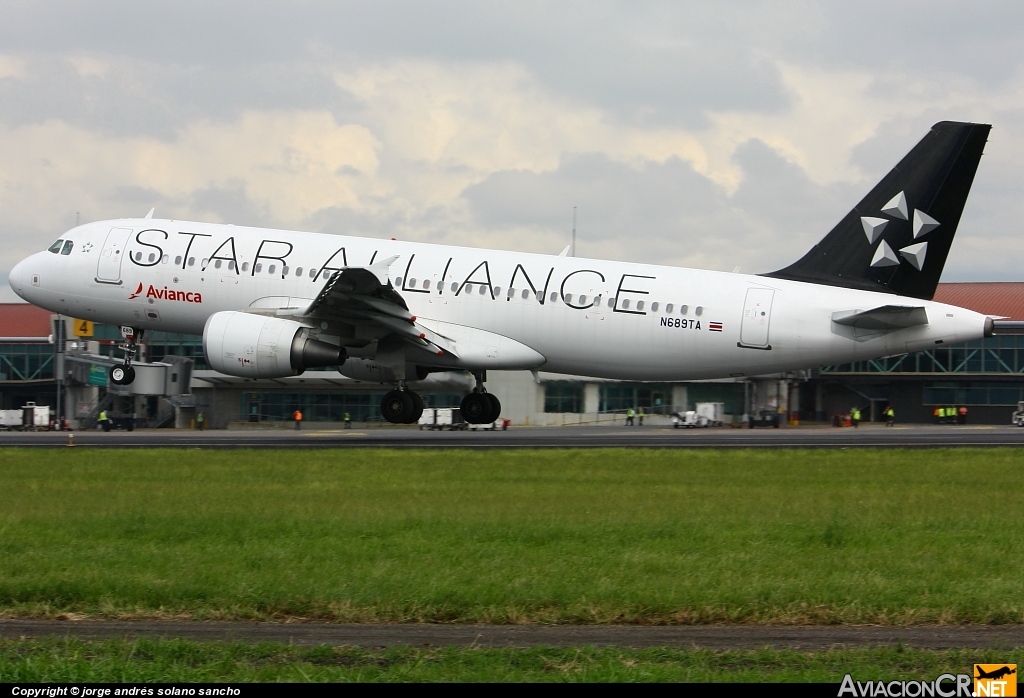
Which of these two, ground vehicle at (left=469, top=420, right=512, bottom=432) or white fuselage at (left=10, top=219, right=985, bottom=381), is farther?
ground vehicle at (left=469, top=420, right=512, bottom=432)

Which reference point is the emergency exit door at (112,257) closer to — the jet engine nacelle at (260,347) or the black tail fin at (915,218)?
the jet engine nacelle at (260,347)

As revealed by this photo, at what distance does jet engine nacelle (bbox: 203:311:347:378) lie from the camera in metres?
31.3

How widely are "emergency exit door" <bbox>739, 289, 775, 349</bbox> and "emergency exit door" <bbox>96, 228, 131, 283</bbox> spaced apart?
742 inches

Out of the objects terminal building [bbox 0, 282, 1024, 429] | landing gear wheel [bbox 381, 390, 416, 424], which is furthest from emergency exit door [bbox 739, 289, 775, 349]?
Result: terminal building [bbox 0, 282, 1024, 429]

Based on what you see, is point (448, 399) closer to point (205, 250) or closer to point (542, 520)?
point (205, 250)

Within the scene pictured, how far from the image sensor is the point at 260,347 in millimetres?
31297

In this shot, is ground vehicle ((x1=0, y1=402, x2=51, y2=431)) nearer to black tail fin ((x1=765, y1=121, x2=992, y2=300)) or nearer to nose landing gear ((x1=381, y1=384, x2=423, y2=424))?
nose landing gear ((x1=381, y1=384, x2=423, y2=424))

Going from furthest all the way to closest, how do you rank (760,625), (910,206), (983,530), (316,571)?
(910,206) < (983,530) < (316,571) < (760,625)

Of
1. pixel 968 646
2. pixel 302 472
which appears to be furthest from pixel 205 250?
pixel 968 646

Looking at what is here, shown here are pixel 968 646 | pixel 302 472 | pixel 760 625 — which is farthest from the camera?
pixel 302 472

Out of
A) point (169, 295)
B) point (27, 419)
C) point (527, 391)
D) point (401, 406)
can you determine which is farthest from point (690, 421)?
point (27, 419)

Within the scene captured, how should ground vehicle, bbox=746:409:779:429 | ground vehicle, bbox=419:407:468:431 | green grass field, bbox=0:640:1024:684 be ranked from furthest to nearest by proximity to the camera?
ground vehicle, bbox=746:409:779:429, ground vehicle, bbox=419:407:468:431, green grass field, bbox=0:640:1024:684

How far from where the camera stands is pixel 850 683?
8508mm

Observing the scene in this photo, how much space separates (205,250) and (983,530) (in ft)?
79.4
